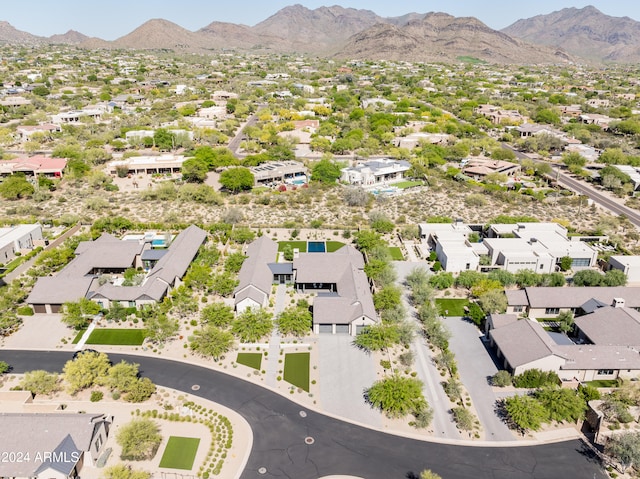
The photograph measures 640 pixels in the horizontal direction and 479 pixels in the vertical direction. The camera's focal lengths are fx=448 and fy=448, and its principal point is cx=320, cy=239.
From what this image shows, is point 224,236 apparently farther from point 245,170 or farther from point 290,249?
point 245,170

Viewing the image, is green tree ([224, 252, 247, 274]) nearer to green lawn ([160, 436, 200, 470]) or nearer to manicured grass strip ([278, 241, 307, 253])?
manicured grass strip ([278, 241, 307, 253])

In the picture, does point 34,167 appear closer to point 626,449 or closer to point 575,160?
point 626,449

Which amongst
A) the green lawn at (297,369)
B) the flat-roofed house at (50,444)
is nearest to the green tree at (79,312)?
the flat-roofed house at (50,444)

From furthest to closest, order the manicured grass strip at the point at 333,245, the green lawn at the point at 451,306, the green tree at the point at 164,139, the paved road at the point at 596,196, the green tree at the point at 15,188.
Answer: the green tree at the point at 164,139, the green tree at the point at 15,188, the paved road at the point at 596,196, the manicured grass strip at the point at 333,245, the green lawn at the point at 451,306

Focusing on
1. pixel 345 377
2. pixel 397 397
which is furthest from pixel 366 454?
pixel 345 377

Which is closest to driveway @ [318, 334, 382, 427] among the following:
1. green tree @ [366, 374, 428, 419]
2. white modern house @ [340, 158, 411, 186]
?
green tree @ [366, 374, 428, 419]

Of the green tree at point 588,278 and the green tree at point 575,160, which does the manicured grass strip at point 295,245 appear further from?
the green tree at point 575,160

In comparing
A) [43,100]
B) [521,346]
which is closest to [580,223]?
[521,346]
